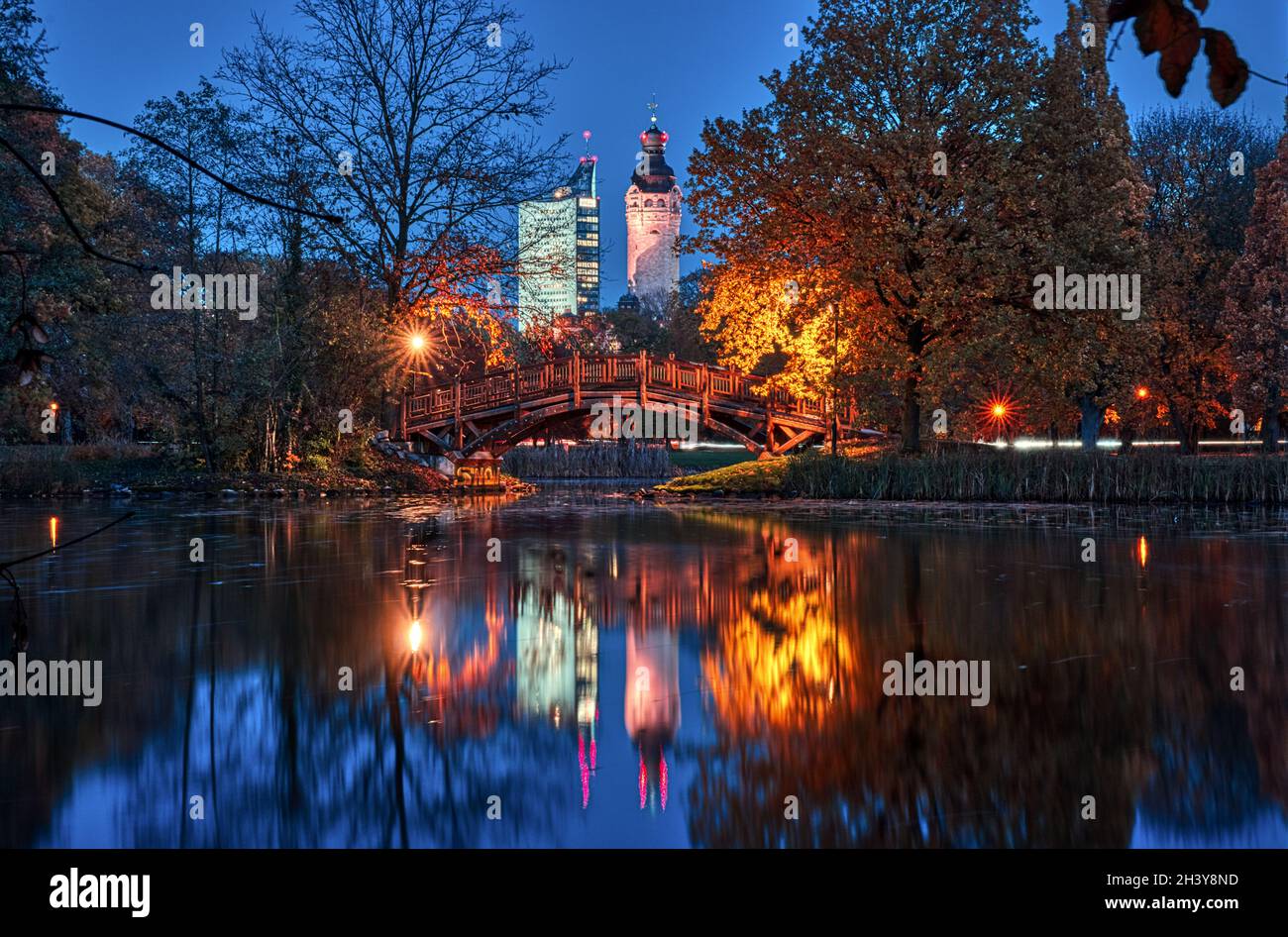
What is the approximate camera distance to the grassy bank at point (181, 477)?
32312 millimetres

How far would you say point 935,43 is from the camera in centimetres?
3119

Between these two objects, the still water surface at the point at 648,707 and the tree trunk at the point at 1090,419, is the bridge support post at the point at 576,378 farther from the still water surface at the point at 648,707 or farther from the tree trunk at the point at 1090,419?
the still water surface at the point at 648,707

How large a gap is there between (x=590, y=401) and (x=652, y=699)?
33.2 metres

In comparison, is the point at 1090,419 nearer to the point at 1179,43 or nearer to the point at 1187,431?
the point at 1187,431

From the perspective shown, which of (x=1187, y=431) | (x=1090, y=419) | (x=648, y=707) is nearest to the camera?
(x=648, y=707)

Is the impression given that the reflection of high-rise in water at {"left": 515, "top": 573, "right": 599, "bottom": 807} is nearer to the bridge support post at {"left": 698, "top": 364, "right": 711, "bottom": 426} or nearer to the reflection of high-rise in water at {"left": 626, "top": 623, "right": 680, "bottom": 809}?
the reflection of high-rise in water at {"left": 626, "top": 623, "right": 680, "bottom": 809}

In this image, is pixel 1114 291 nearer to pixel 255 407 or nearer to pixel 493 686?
pixel 255 407

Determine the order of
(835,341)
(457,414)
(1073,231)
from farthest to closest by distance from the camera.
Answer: (457,414) < (835,341) < (1073,231)

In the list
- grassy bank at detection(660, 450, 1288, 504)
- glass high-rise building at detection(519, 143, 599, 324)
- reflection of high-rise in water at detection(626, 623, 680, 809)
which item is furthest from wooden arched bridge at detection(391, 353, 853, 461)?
reflection of high-rise in water at detection(626, 623, 680, 809)

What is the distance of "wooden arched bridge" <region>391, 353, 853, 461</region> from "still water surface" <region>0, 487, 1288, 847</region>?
80.2ft

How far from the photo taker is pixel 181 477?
33.1 metres

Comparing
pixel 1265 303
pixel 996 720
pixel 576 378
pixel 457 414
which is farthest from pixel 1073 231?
pixel 996 720

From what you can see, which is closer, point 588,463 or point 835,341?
point 835,341

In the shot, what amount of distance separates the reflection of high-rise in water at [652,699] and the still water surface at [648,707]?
3 cm
